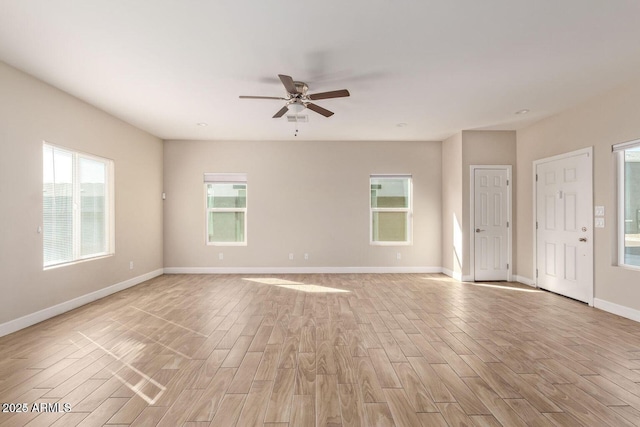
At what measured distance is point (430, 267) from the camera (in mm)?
7094

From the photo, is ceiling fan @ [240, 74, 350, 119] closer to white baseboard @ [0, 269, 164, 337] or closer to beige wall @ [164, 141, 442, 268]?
beige wall @ [164, 141, 442, 268]

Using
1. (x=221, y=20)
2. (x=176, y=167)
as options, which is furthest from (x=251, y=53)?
(x=176, y=167)

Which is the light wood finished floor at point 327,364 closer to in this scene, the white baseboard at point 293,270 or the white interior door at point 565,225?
the white interior door at point 565,225

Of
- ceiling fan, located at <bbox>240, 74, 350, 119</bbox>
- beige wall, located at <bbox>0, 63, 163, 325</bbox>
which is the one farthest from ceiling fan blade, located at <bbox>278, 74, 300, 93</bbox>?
beige wall, located at <bbox>0, 63, 163, 325</bbox>

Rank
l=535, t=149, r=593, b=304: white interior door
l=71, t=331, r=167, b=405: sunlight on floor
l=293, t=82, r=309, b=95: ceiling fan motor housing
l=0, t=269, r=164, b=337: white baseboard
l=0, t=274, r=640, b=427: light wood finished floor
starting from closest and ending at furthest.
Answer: l=0, t=274, r=640, b=427: light wood finished floor, l=71, t=331, r=167, b=405: sunlight on floor, l=0, t=269, r=164, b=337: white baseboard, l=293, t=82, r=309, b=95: ceiling fan motor housing, l=535, t=149, r=593, b=304: white interior door

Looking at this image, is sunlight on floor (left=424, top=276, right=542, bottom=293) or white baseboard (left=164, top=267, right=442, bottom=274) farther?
white baseboard (left=164, top=267, right=442, bottom=274)

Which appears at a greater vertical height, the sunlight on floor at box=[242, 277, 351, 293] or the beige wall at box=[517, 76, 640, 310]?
the beige wall at box=[517, 76, 640, 310]

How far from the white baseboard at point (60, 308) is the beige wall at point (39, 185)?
5 cm

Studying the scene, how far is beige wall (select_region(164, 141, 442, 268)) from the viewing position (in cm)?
699

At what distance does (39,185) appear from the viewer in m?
3.90

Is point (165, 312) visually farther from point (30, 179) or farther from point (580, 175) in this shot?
point (580, 175)

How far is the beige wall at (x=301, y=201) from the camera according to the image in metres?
6.99

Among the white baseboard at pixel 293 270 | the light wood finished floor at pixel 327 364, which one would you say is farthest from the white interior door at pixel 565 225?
the white baseboard at pixel 293 270

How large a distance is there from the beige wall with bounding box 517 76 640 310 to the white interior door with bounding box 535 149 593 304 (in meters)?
0.13
